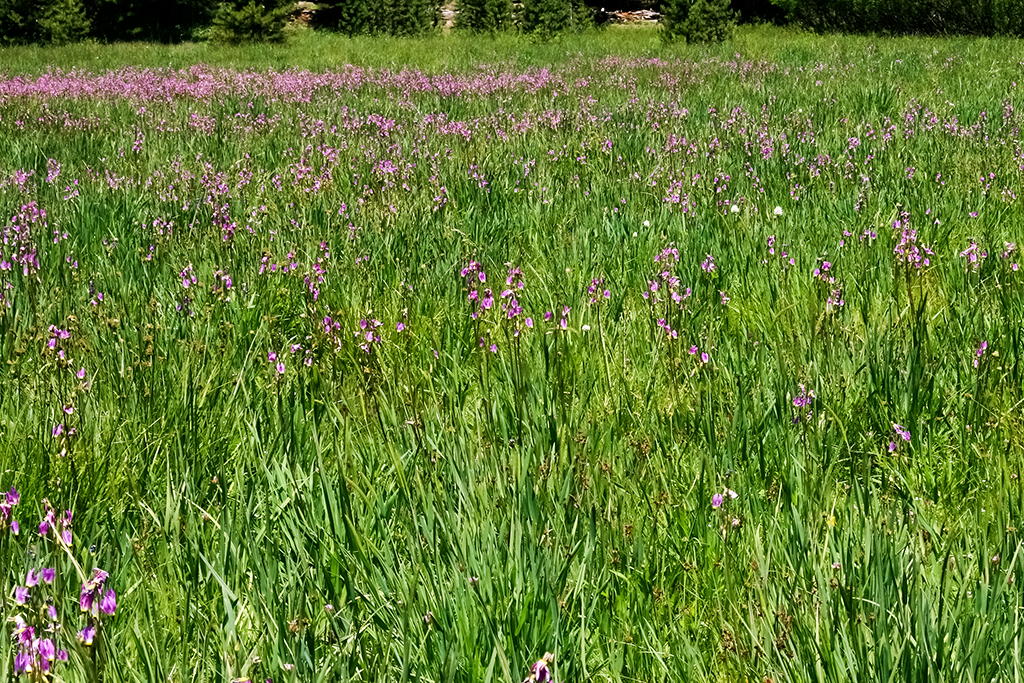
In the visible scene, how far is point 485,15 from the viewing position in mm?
30250

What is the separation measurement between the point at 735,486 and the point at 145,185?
15.2 ft

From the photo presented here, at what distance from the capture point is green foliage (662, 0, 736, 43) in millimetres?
24234

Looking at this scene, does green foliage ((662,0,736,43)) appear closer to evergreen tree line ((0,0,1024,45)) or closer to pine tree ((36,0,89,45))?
evergreen tree line ((0,0,1024,45))

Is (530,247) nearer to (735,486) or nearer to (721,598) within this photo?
(735,486)

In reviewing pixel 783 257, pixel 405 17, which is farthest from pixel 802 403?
pixel 405 17

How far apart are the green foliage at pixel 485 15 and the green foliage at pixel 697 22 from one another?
6.65 m

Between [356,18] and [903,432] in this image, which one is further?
[356,18]

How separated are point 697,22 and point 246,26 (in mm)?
14710

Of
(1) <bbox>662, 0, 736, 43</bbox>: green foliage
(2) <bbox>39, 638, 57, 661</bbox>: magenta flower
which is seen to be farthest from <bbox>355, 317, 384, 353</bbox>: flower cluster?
(1) <bbox>662, 0, 736, 43</bbox>: green foliage

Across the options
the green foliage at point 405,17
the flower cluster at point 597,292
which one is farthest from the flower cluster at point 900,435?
the green foliage at point 405,17

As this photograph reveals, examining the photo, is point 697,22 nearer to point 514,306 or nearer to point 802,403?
point 514,306

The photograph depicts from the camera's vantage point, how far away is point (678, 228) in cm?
442

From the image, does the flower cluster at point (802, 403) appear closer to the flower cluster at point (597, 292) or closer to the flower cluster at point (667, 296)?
the flower cluster at point (667, 296)

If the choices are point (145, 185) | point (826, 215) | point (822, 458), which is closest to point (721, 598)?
point (822, 458)
